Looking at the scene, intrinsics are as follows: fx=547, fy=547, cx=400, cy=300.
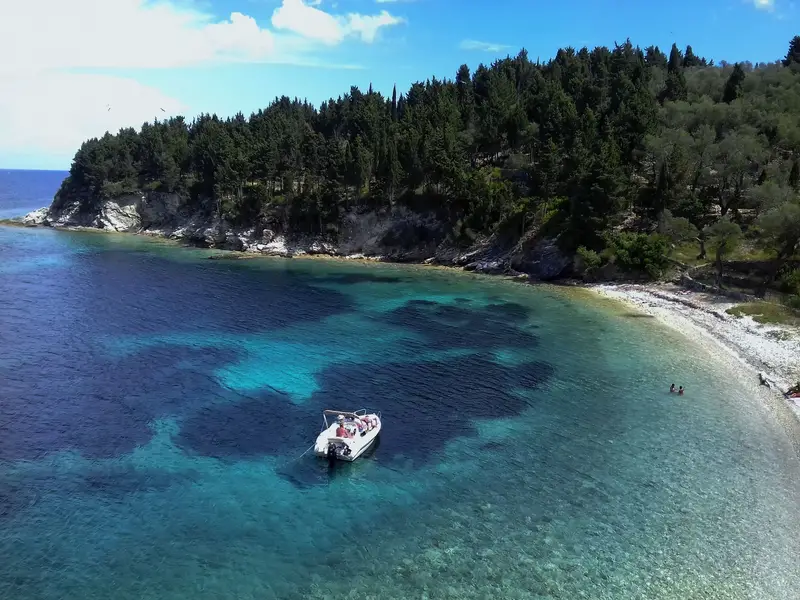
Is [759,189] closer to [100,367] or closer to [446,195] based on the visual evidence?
[446,195]

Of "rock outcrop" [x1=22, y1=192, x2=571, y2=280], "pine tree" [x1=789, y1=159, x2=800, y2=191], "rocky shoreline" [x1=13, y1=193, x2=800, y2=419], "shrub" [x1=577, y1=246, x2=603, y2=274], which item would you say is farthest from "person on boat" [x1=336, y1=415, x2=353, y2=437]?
"pine tree" [x1=789, y1=159, x2=800, y2=191]

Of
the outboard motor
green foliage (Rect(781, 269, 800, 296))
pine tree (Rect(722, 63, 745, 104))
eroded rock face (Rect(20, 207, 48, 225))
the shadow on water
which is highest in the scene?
pine tree (Rect(722, 63, 745, 104))

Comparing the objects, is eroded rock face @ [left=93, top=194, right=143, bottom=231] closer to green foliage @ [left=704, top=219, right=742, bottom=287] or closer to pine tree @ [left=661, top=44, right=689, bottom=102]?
pine tree @ [left=661, top=44, right=689, bottom=102]

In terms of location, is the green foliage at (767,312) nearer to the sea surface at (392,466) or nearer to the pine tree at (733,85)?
the sea surface at (392,466)

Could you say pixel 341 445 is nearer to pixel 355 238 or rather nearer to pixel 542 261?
pixel 542 261

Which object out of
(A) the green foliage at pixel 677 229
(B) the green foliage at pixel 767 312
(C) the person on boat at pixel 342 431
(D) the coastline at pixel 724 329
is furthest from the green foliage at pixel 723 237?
(C) the person on boat at pixel 342 431

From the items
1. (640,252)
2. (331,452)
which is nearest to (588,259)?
(640,252)

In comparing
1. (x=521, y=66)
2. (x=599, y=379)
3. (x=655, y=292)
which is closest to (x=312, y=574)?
(x=599, y=379)

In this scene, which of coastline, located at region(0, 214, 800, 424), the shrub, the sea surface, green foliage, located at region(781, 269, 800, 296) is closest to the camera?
the sea surface
